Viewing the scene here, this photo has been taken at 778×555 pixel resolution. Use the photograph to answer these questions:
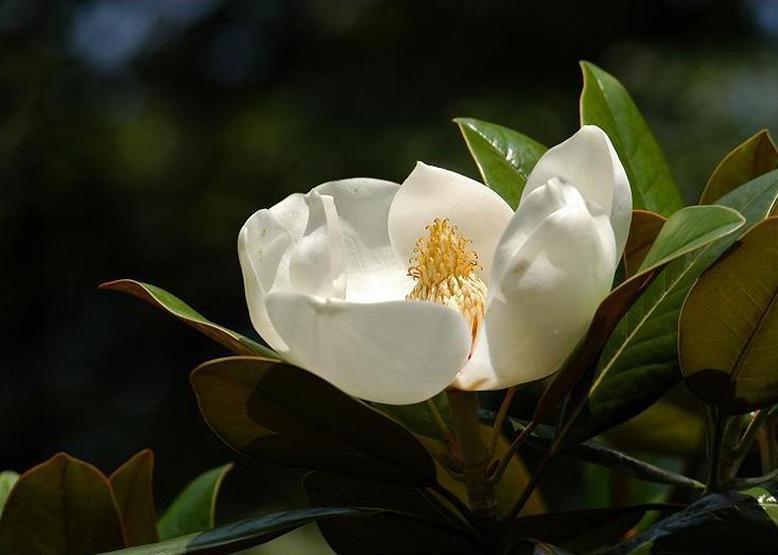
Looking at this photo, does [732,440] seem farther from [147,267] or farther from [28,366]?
[28,366]

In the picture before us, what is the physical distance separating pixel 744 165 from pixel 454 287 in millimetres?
224

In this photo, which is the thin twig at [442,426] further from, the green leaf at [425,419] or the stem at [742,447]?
the stem at [742,447]

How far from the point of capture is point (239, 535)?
1.99 ft

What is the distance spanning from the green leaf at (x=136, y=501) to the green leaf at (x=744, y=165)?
394 mm

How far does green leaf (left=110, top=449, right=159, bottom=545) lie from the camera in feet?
2.69

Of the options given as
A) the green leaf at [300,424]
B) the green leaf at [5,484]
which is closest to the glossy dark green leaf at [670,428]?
the green leaf at [300,424]

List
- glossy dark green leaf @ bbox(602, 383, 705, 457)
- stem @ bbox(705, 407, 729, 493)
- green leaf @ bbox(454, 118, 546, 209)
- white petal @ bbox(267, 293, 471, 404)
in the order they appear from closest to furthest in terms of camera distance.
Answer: white petal @ bbox(267, 293, 471, 404) → stem @ bbox(705, 407, 729, 493) → green leaf @ bbox(454, 118, 546, 209) → glossy dark green leaf @ bbox(602, 383, 705, 457)

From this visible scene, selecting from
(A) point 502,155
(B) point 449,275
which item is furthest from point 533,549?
(A) point 502,155

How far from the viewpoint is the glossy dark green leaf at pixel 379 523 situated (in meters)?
0.69

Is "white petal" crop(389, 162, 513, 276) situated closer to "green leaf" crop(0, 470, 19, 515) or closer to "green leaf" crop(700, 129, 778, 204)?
"green leaf" crop(700, 129, 778, 204)

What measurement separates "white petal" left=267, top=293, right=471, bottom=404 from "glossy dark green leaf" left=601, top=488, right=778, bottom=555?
5.1 inches

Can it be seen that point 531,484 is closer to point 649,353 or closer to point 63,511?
point 649,353

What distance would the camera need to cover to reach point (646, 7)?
23.7ft

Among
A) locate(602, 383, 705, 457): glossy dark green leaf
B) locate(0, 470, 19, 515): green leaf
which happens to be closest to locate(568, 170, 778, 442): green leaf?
locate(602, 383, 705, 457): glossy dark green leaf
